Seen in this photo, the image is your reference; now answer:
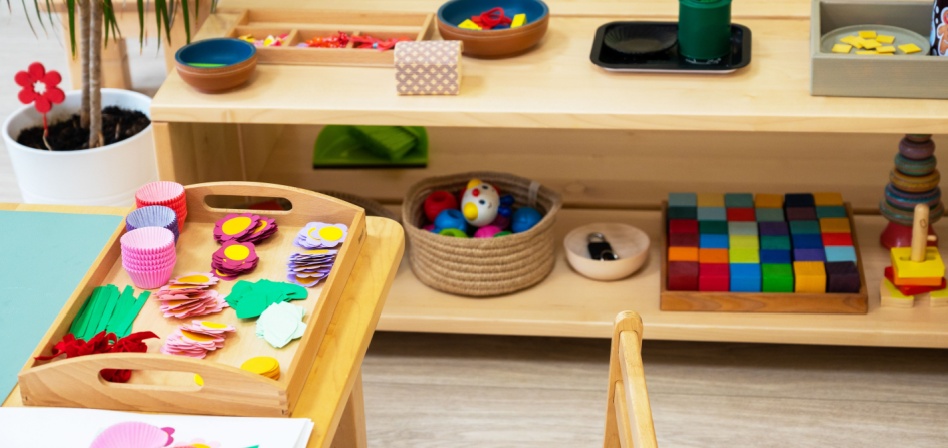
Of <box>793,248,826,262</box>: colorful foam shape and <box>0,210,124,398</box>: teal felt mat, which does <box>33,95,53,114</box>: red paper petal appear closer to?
<box>0,210,124,398</box>: teal felt mat

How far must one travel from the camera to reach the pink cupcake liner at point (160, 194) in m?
1.22

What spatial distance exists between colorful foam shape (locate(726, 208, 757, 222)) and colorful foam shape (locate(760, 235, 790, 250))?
0.06m

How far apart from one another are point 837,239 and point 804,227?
0.20 feet

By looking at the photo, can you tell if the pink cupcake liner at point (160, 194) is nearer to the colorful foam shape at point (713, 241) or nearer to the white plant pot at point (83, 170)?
the white plant pot at point (83, 170)

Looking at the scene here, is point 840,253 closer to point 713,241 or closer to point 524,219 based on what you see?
point 713,241

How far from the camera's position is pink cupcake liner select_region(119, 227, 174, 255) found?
3.72 ft

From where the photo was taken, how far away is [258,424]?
3.13 ft

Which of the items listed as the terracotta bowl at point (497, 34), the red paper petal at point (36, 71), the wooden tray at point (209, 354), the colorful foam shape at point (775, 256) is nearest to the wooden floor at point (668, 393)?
the colorful foam shape at point (775, 256)

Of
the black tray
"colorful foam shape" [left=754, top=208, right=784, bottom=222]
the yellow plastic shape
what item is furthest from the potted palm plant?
"colorful foam shape" [left=754, top=208, right=784, bottom=222]

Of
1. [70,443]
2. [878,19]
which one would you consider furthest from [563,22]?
[70,443]

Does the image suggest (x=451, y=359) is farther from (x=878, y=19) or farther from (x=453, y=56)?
(x=878, y=19)

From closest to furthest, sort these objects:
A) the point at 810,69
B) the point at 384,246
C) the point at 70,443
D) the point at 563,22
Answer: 1. the point at 70,443
2. the point at 384,246
3. the point at 810,69
4. the point at 563,22

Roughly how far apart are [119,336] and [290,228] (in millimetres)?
252

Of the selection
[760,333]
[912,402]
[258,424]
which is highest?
[258,424]
